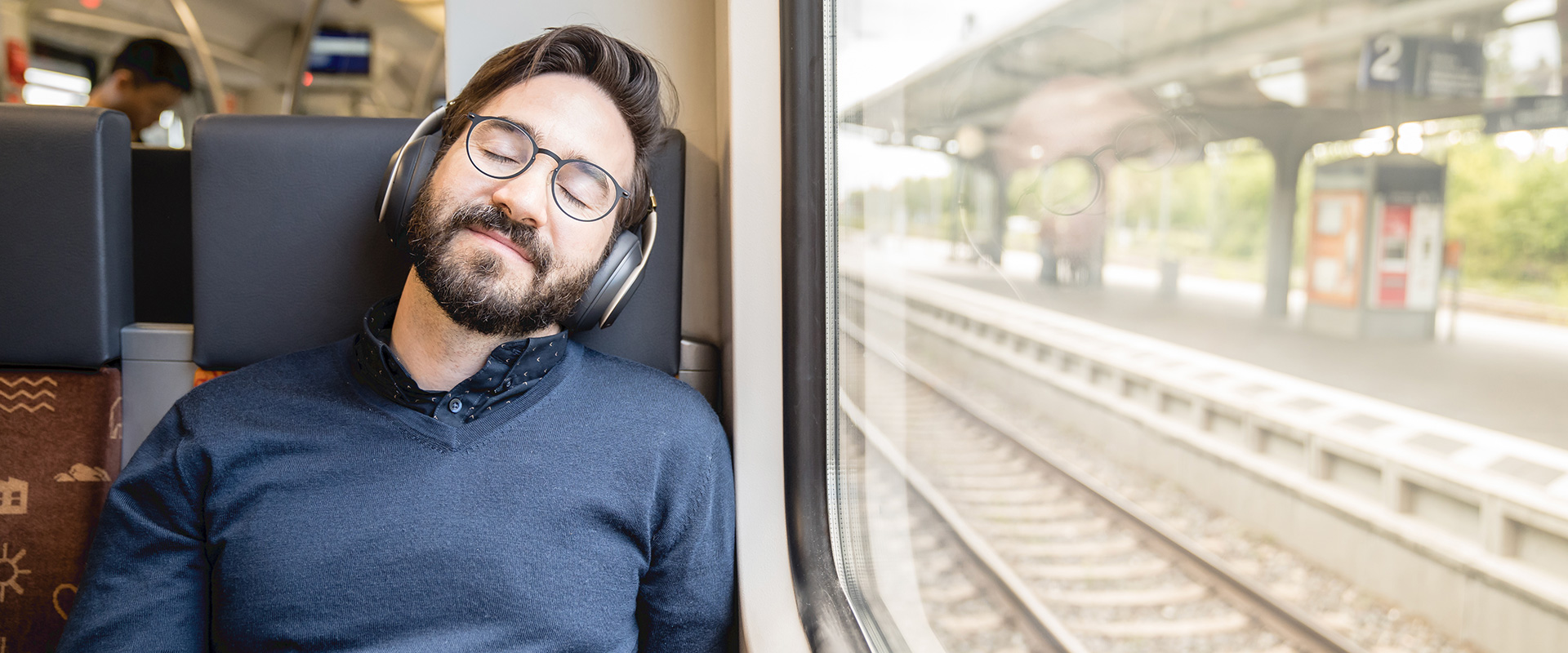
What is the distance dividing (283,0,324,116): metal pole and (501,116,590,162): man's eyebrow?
6020 mm

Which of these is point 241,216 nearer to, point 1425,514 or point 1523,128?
point 1523,128

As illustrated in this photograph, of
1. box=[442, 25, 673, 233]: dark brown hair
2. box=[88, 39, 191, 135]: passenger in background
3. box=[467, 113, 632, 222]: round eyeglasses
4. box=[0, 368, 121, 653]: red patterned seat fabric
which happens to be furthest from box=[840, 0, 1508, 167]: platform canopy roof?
box=[88, 39, 191, 135]: passenger in background

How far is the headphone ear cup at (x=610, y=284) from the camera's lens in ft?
3.88

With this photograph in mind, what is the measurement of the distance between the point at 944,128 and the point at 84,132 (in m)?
1.94

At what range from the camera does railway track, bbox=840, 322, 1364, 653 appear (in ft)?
5.47

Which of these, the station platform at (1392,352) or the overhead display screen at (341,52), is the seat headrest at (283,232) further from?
the overhead display screen at (341,52)

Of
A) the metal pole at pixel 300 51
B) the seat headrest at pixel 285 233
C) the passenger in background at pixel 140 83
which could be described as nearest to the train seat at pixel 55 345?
the seat headrest at pixel 285 233

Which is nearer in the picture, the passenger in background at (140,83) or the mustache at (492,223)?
the mustache at (492,223)

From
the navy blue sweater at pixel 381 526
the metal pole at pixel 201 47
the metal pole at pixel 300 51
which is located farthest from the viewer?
the metal pole at pixel 300 51

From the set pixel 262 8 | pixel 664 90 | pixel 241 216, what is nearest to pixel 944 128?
pixel 664 90

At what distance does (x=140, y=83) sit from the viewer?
306 centimetres

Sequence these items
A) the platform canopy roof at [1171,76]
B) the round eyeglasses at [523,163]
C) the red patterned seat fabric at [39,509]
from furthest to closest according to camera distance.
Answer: the red patterned seat fabric at [39,509]
the round eyeglasses at [523,163]
the platform canopy roof at [1171,76]

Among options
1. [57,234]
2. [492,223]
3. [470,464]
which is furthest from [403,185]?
[57,234]

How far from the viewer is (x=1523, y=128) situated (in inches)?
23.0
